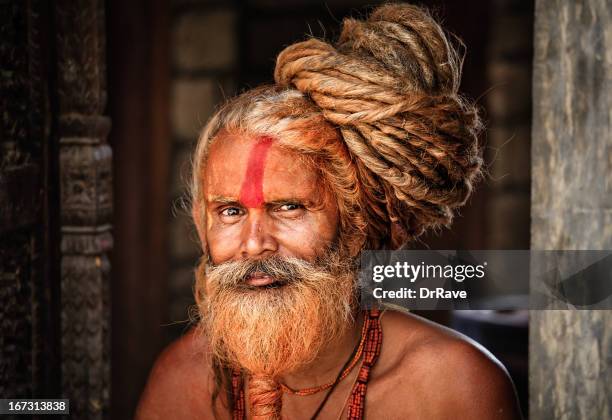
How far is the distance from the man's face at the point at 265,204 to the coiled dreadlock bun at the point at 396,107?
0.14m

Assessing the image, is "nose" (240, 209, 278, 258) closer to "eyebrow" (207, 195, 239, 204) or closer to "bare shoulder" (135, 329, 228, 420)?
"eyebrow" (207, 195, 239, 204)

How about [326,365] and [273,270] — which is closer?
[273,270]

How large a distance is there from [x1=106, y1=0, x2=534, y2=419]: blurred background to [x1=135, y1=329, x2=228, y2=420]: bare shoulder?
42 cm

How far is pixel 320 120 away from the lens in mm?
2131

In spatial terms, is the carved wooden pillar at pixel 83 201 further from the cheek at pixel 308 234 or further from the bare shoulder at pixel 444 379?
the bare shoulder at pixel 444 379

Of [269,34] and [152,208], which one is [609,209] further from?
[269,34]

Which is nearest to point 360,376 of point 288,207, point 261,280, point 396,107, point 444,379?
point 444,379

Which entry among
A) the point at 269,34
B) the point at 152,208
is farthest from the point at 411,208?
the point at 269,34

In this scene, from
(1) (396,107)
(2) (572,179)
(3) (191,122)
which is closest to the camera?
(2) (572,179)

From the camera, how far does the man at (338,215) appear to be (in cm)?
209

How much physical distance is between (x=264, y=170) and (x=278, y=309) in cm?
35

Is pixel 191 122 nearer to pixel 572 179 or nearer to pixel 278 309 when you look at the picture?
pixel 278 309

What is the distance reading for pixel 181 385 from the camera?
2.42 meters

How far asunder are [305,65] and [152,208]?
5.42ft
